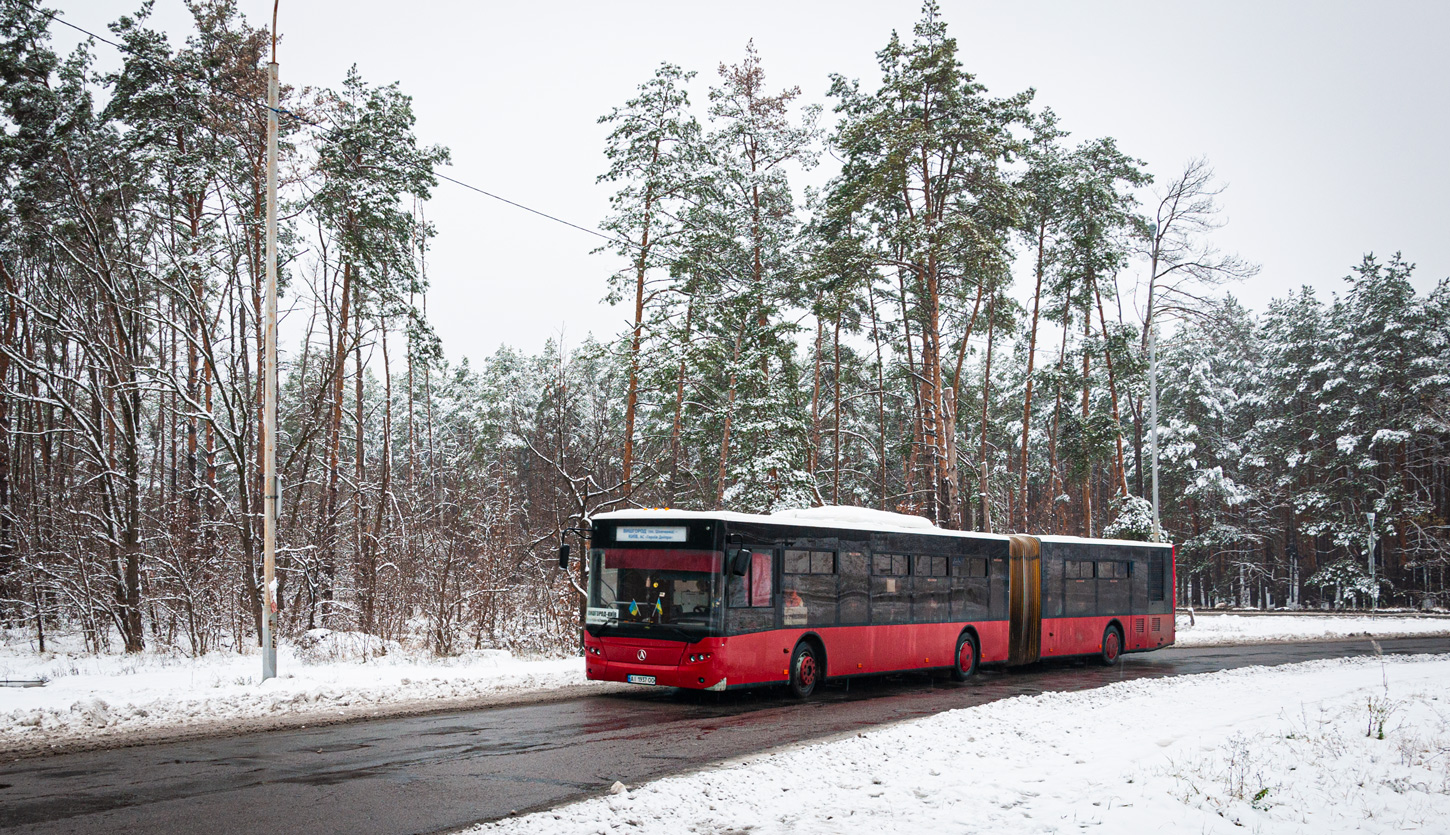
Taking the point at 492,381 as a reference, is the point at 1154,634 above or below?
below

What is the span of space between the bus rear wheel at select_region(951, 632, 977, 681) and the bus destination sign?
7.60 metres

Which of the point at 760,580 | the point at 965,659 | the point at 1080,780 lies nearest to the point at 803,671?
the point at 760,580

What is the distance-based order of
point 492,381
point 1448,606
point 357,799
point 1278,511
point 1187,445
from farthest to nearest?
point 492,381 → point 1278,511 → point 1187,445 → point 1448,606 → point 357,799

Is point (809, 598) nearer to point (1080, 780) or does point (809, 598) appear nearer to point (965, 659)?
point (965, 659)

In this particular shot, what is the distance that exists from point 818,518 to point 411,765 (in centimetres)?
923

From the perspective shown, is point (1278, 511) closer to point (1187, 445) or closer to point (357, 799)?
point (1187, 445)

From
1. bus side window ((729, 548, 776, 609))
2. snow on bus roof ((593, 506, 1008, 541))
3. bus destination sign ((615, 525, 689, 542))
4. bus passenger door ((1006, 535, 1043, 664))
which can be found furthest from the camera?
bus passenger door ((1006, 535, 1043, 664))

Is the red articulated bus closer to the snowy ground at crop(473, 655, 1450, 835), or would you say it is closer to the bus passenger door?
the bus passenger door

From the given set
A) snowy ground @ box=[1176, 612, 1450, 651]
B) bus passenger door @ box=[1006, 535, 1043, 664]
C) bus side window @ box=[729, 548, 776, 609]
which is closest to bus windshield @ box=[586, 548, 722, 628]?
bus side window @ box=[729, 548, 776, 609]

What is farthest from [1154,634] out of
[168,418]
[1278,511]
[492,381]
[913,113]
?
[492,381]

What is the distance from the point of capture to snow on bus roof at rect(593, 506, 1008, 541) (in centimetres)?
1496

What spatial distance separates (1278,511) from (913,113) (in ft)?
162

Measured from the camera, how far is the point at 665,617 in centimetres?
1470

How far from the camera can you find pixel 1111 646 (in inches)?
941
